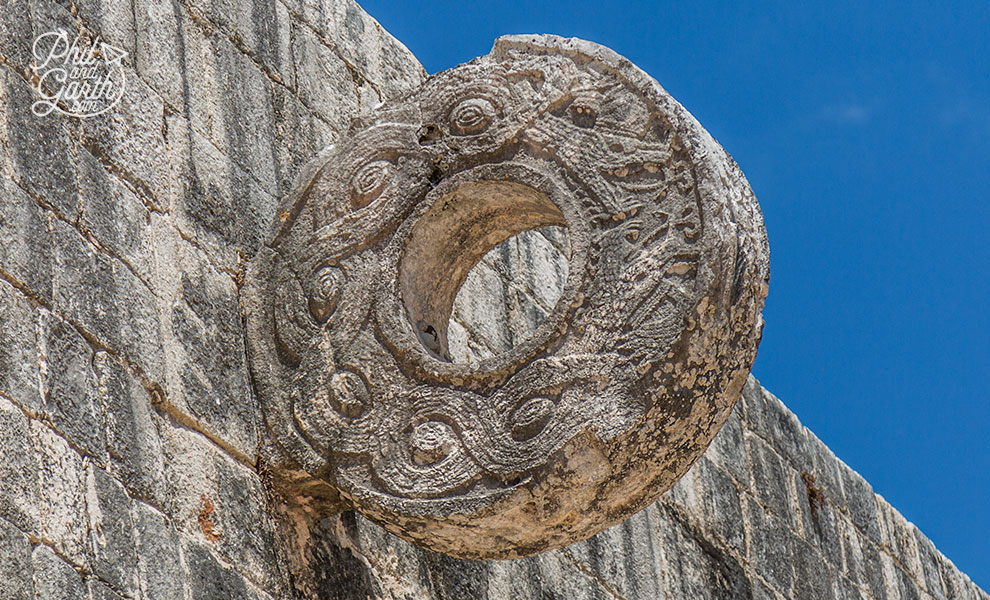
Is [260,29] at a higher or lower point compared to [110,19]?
higher

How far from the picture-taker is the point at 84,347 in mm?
3443

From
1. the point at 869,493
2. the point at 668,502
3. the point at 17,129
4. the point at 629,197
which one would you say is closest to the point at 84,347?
the point at 17,129

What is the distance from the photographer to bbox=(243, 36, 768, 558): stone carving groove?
360 cm

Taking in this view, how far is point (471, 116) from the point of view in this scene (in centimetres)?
397

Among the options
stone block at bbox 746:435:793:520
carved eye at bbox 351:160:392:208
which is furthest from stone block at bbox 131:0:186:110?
stone block at bbox 746:435:793:520

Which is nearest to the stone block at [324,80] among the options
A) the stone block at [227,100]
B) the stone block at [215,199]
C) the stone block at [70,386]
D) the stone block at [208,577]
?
the stone block at [227,100]

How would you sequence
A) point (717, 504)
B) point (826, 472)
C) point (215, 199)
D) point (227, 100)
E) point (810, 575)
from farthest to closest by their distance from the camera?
point (826, 472) < point (810, 575) < point (717, 504) < point (227, 100) < point (215, 199)

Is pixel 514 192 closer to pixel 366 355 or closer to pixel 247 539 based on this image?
pixel 366 355

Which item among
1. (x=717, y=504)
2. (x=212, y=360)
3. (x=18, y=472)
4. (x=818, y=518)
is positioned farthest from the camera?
(x=818, y=518)

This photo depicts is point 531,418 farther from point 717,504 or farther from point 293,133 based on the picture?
point 717,504

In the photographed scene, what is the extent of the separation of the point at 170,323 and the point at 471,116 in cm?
86

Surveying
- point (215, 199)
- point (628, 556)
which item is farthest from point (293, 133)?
point (628, 556)

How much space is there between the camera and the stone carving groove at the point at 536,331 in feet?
11.8

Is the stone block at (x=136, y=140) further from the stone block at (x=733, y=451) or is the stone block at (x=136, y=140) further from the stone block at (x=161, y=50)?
the stone block at (x=733, y=451)
